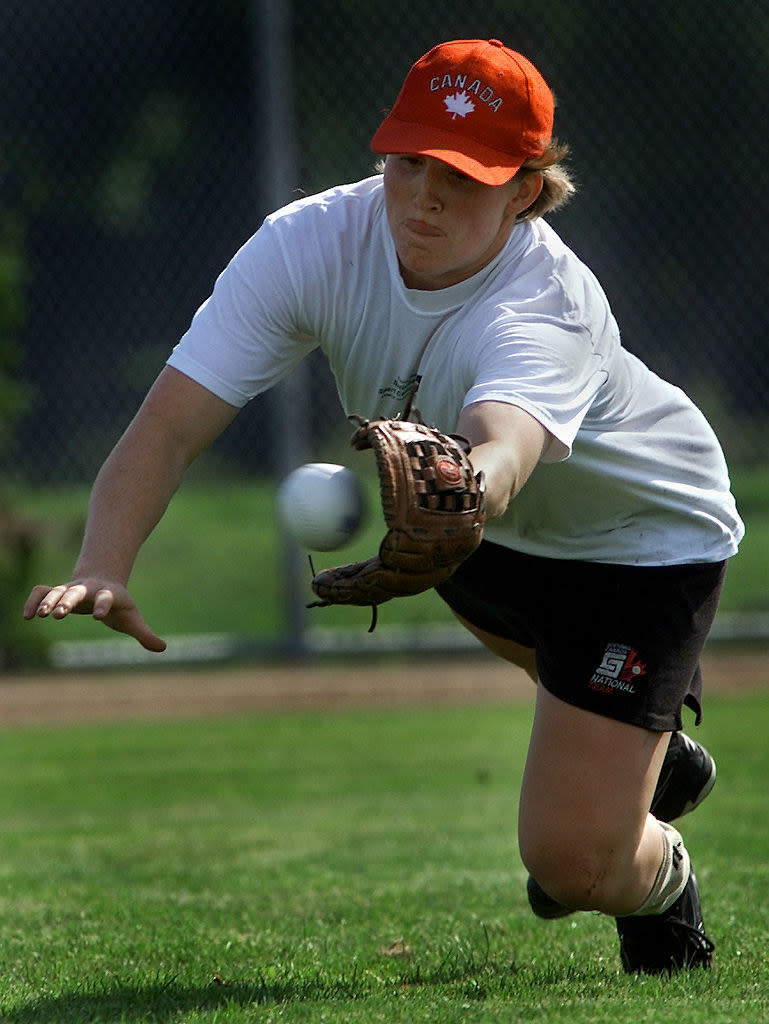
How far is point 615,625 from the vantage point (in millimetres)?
3332

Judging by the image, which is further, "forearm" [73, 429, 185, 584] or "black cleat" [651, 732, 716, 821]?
"black cleat" [651, 732, 716, 821]

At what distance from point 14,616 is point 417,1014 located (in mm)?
6675

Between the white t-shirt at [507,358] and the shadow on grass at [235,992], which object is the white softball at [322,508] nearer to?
the white t-shirt at [507,358]

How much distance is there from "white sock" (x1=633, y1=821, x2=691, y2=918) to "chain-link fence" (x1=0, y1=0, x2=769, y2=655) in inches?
240

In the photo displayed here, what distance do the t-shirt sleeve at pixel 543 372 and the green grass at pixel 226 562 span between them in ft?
21.5

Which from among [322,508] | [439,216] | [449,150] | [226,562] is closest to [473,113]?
[449,150]

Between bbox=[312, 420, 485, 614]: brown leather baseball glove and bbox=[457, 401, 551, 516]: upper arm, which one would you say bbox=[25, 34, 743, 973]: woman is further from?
bbox=[312, 420, 485, 614]: brown leather baseball glove

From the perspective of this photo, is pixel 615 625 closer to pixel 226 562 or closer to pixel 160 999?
pixel 160 999

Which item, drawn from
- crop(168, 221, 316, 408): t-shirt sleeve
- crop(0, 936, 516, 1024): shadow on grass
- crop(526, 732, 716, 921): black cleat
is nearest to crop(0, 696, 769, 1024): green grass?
crop(0, 936, 516, 1024): shadow on grass

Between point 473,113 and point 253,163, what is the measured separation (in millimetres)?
7391

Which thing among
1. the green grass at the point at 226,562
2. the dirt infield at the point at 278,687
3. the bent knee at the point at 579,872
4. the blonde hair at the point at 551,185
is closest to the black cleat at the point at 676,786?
the bent knee at the point at 579,872

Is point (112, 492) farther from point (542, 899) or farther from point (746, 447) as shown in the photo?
point (746, 447)

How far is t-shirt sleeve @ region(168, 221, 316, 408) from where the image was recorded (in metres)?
3.14

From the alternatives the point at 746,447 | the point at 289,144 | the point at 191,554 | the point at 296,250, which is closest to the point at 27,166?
the point at 289,144
